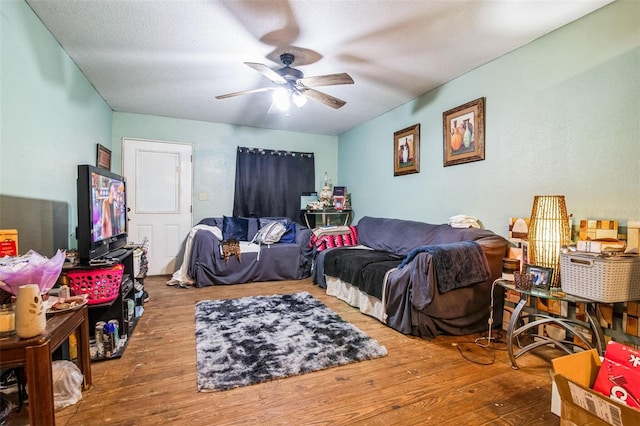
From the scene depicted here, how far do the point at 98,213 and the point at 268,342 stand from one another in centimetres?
155

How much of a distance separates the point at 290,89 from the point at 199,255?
96.2 inches

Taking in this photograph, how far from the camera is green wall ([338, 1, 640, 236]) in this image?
6.25 ft

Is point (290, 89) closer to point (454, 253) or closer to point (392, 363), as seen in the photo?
point (454, 253)

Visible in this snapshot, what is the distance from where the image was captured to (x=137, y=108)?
13.5 feet

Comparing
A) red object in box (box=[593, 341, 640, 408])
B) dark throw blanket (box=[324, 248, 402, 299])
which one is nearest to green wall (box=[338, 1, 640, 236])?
dark throw blanket (box=[324, 248, 402, 299])

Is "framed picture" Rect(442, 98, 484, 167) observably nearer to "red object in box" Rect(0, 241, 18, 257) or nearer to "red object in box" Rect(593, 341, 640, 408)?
"red object in box" Rect(593, 341, 640, 408)

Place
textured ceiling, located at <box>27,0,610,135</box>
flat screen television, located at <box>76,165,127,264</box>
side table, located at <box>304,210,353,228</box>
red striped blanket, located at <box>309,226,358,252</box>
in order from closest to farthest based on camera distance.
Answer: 1. flat screen television, located at <box>76,165,127,264</box>
2. textured ceiling, located at <box>27,0,610,135</box>
3. red striped blanket, located at <box>309,226,358,252</box>
4. side table, located at <box>304,210,353,228</box>

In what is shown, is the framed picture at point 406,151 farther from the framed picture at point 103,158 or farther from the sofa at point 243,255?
the framed picture at point 103,158

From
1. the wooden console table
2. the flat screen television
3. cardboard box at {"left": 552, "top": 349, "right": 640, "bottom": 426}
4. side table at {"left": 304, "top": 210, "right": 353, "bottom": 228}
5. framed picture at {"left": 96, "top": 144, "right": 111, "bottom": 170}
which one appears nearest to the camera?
cardboard box at {"left": 552, "top": 349, "right": 640, "bottom": 426}

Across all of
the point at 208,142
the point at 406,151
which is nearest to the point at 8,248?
the point at 208,142

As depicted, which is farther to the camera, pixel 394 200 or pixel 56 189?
pixel 394 200

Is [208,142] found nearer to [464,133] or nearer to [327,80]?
[327,80]

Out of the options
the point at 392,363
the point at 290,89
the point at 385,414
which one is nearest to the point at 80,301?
the point at 385,414

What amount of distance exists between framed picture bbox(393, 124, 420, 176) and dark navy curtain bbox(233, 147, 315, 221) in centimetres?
181
